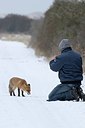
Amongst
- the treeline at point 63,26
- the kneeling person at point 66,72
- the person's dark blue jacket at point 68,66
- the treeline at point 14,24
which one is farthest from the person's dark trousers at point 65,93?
the treeline at point 14,24

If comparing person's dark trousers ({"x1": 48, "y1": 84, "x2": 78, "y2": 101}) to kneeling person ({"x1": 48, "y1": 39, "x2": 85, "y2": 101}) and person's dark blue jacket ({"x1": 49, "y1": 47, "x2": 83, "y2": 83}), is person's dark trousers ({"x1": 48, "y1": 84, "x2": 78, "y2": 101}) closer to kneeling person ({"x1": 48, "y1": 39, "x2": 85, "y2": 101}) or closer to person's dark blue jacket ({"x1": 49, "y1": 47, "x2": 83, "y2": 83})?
kneeling person ({"x1": 48, "y1": 39, "x2": 85, "y2": 101})

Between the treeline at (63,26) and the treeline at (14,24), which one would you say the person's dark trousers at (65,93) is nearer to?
the treeline at (63,26)

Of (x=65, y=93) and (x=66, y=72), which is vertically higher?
(x=66, y=72)

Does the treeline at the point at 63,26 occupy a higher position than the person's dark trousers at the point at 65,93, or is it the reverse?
the treeline at the point at 63,26

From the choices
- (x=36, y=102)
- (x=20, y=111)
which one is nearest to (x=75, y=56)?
(x=36, y=102)

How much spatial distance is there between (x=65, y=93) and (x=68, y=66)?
0.53m

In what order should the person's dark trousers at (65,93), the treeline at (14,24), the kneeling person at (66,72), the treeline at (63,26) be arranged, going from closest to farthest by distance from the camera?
the person's dark trousers at (65,93), the kneeling person at (66,72), the treeline at (63,26), the treeline at (14,24)

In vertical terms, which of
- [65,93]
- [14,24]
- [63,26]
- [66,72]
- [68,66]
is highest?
[14,24]

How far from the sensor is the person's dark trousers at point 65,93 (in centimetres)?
1006

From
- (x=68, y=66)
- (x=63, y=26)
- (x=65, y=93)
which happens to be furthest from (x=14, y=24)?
(x=65, y=93)

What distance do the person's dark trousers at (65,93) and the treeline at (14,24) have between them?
9441 centimetres

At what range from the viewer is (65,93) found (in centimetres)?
1019

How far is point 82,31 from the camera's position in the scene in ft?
79.0

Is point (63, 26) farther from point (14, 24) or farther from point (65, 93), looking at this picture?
point (14, 24)
